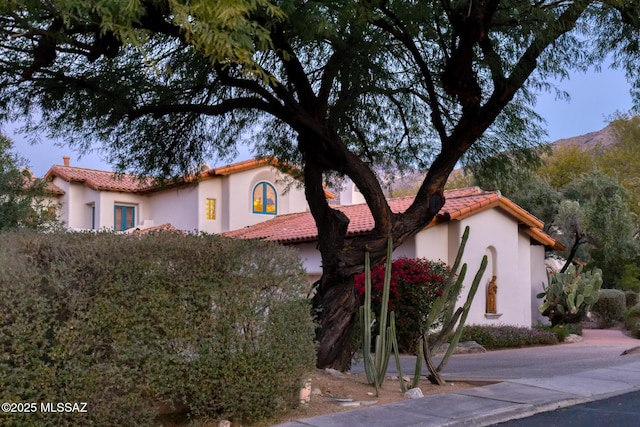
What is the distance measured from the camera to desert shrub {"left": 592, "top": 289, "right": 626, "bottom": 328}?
28312 millimetres

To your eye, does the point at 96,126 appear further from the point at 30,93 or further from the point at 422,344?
the point at 422,344

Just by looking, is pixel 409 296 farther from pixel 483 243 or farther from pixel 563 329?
pixel 563 329

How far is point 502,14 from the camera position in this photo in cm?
1009

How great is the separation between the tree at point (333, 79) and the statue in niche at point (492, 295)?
9332 millimetres

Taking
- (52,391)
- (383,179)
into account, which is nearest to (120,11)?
(52,391)

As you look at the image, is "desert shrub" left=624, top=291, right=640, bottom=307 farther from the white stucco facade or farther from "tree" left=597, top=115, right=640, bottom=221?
the white stucco facade

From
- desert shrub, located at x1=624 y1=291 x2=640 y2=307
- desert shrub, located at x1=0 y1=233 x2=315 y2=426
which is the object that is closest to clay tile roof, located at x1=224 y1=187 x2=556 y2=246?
desert shrub, located at x1=624 y1=291 x2=640 y2=307

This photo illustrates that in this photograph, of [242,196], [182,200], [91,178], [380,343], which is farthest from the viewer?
[91,178]

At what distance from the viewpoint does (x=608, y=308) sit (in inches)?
1118

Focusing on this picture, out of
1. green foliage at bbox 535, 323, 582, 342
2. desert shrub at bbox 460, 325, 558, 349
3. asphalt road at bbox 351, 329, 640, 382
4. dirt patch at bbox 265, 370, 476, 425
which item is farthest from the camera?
green foliage at bbox 535, 323, 582, 342

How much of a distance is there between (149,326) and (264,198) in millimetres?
27489

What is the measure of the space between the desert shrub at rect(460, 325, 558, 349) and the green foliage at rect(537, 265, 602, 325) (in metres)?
3.08

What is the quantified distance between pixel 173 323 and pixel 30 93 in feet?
21.5

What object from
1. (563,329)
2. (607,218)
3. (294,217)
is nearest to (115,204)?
(294,217)
